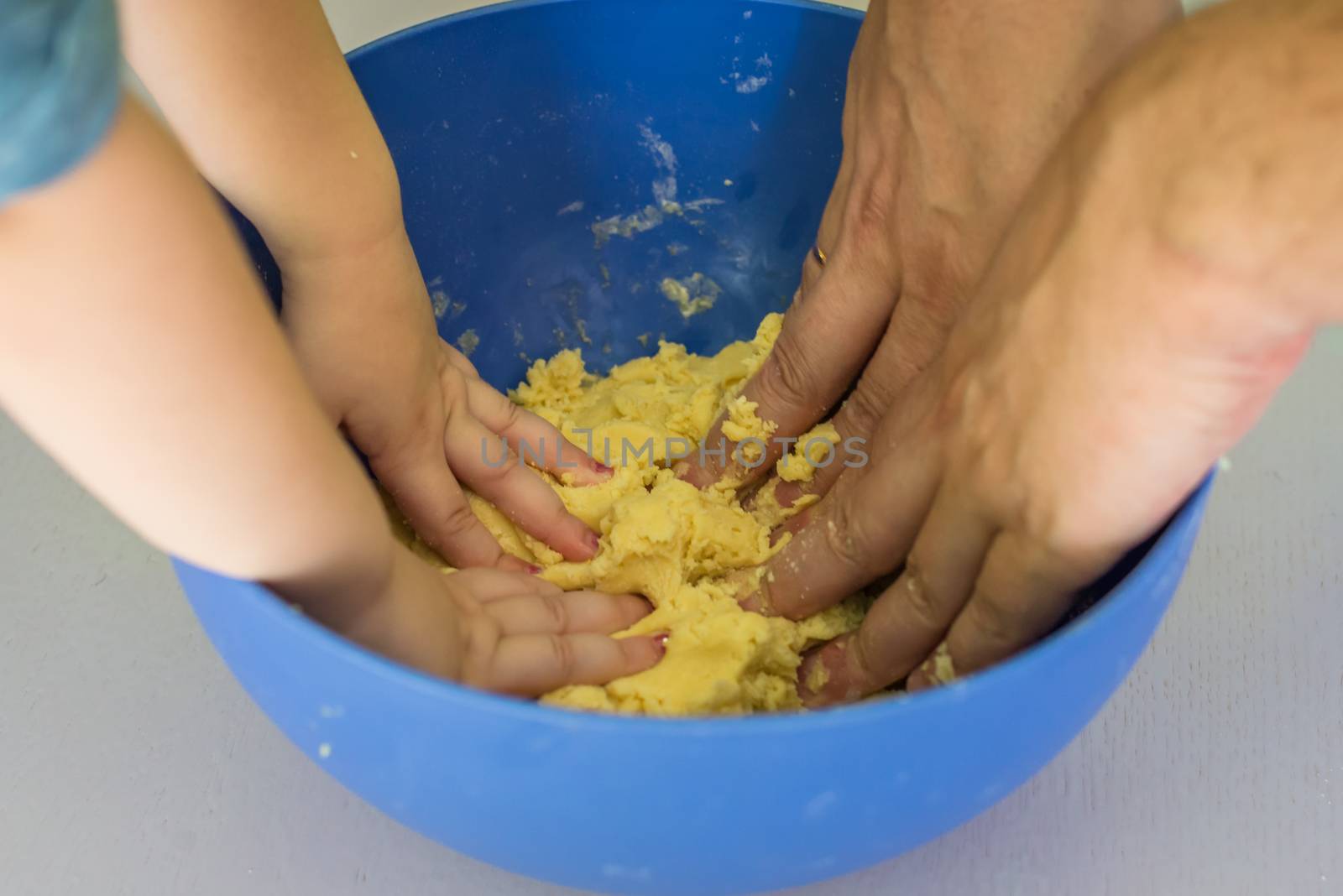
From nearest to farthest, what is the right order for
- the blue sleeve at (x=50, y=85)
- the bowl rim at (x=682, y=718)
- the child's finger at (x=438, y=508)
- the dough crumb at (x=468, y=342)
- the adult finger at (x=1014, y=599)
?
the blue sleeve at (x=50, y=85) < the bowl rim at (x=682, y=718) < the adult finger at (x=1014, y=599) < the child's finger at (x=438, y=508) < the dough crumb at (x=468, y=342)

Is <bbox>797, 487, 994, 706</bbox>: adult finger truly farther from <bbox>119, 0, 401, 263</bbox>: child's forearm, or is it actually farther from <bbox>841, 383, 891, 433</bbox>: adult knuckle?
<bbox>119, 0, 401, 263</bbox>: child's forearm

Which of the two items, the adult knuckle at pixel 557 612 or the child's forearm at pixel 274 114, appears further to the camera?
the adult knuckle at pixel 557 612

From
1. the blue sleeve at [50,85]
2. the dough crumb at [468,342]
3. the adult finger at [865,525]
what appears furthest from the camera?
the dough crumb at [468,342]

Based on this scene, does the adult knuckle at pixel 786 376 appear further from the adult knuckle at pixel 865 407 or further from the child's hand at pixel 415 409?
the child's hand at pixel 415 409

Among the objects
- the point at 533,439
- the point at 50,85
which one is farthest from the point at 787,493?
the point at 50,85

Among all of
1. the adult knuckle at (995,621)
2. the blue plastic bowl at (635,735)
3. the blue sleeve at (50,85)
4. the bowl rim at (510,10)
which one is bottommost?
the adult knuckle at (995,621)

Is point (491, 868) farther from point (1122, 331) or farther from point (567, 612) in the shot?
point (1122, 331)

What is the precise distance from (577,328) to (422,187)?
18cm

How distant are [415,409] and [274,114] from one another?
0.64 feet

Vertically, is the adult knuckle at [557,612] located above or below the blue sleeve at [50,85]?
below

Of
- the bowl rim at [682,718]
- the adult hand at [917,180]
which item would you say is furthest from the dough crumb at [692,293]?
the bowl rim at [682,718]

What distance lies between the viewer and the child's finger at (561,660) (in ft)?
1.78

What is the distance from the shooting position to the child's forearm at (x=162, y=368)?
0.30 m

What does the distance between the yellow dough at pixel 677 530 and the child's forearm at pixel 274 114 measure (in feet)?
0.77
